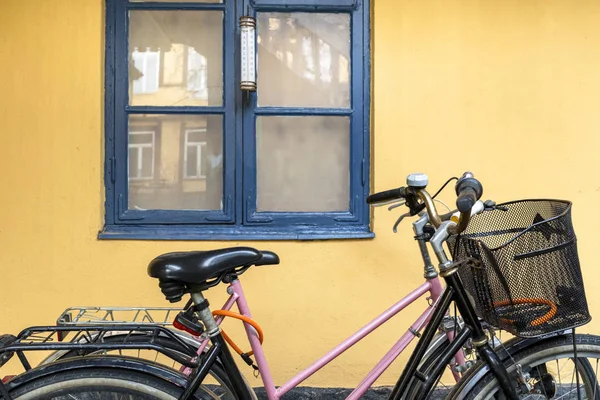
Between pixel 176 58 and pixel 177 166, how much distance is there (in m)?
0.61

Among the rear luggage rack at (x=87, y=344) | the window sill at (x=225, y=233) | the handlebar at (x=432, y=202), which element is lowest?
the rear luggage rack at (x=87, y=344)

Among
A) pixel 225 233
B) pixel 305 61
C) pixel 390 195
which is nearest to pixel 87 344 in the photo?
pixel 390 195

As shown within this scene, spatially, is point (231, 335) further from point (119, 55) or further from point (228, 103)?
point (119, 55)

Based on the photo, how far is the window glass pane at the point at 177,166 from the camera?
289 cm

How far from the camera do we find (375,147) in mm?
2795

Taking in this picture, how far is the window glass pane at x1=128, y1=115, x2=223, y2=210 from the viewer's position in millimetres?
A: 2887

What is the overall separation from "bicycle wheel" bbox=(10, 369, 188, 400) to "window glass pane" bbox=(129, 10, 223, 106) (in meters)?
1.70

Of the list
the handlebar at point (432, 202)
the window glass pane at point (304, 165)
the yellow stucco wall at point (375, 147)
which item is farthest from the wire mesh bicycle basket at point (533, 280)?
the window glass pane at point (304, 165)

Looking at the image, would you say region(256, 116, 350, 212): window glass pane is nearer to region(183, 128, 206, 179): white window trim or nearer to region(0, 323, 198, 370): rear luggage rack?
region(183, 128, 206, 179): white window trim

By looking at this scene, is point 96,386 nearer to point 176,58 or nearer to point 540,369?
point 540,369

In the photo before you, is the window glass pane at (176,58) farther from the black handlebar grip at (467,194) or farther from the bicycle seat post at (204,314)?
the black handlebar grip at (467,194)

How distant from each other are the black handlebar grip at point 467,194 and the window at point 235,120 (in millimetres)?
1128

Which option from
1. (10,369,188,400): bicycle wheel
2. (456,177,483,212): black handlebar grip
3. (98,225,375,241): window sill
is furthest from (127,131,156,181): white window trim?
(456,177,483,212): black handlebar grip

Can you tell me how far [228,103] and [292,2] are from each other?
665 mm
